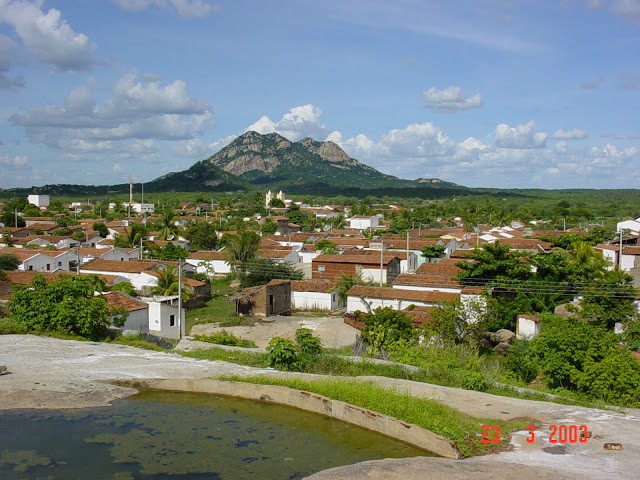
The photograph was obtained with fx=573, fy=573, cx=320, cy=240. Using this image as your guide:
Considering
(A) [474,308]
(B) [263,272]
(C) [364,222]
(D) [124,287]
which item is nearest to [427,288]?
(A) [474,308]

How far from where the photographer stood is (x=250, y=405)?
408 inches

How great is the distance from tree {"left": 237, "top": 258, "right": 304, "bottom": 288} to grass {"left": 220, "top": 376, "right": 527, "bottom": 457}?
24.6m

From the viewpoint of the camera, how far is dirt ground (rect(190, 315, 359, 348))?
23.2m

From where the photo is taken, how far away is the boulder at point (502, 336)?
2288 cm

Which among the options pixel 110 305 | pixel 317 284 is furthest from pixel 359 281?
pixel 110 305

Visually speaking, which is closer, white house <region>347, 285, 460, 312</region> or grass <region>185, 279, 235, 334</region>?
white house <region>347, 285, 460, 312</region>

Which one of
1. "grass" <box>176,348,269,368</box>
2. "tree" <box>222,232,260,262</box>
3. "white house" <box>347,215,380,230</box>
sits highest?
"white house" <box>347,215,380,230</box>

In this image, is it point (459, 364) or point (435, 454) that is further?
point (459, 364)

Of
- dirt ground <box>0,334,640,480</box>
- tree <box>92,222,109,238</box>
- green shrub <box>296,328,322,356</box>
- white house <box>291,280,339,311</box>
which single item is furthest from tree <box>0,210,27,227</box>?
green shrub <box>296,328,322,356</box>

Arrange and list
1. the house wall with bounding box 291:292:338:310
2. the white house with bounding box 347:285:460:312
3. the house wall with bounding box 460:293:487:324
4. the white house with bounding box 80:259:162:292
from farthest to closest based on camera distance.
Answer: the white house with bounding box 80:259:162:292 → the house wall with bounding box 291:292:338:310 → the white house with bounding box 347:285:460:312 → the house wall with bounding box 460:293:487:324

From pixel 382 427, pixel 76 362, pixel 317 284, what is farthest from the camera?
pixel 317 284

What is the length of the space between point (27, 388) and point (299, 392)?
4882 mm

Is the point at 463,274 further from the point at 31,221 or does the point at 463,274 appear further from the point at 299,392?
the point at 31,221
